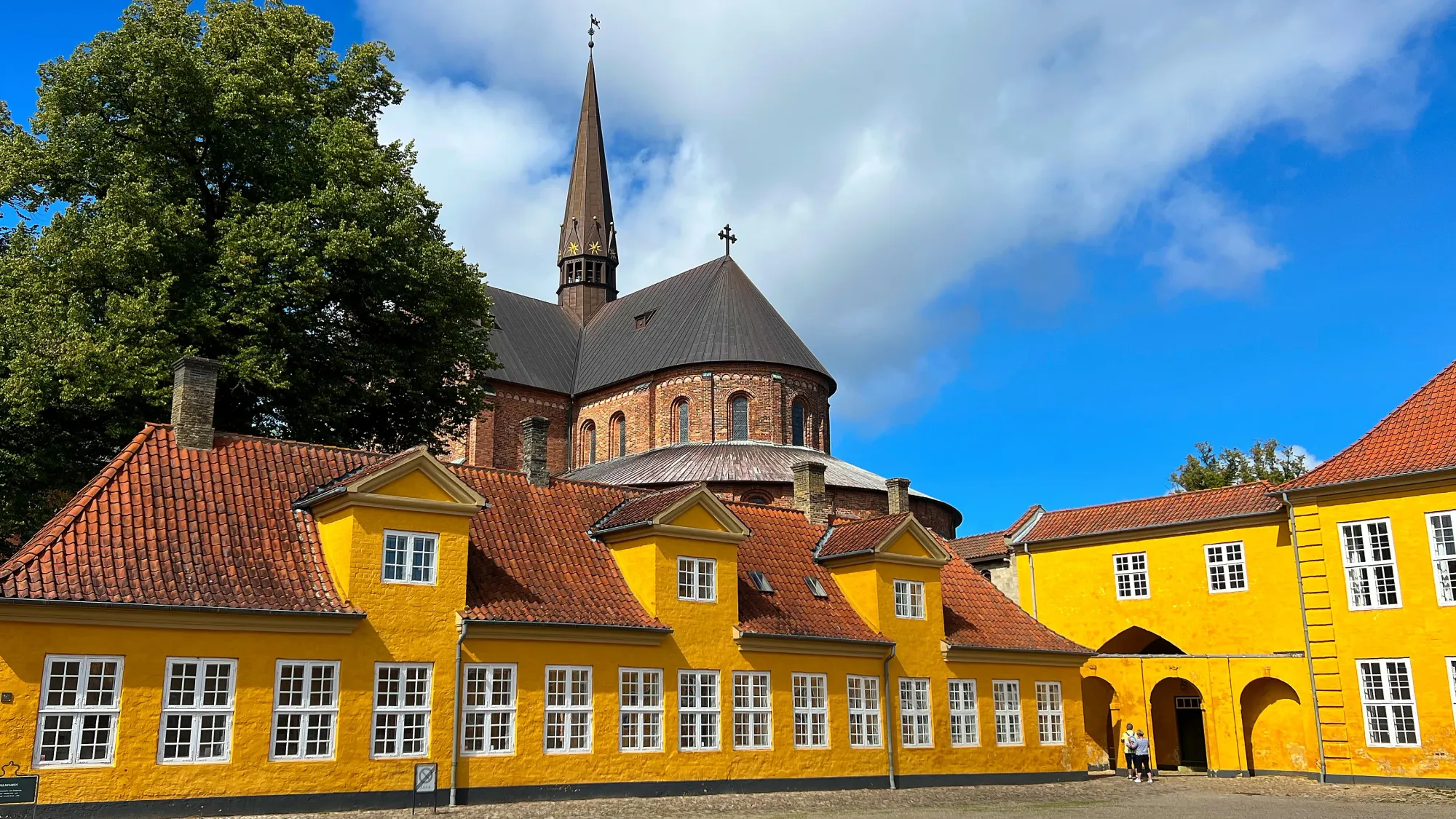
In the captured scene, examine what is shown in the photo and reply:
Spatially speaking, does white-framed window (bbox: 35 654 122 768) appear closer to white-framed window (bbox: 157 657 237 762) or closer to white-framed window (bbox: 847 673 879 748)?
white-framed window (bbox: 157 657 237 762)

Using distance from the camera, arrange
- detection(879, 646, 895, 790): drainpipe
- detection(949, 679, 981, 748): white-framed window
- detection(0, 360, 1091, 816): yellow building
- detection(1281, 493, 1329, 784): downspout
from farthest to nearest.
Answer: detection(1281, 493, 1329, 784): downspout < detection(949, 679, 981, 748): white-framed window < detection(879, 646, 895, 790): drainpipe < detection(0, 360, 1091, 816): yellow building

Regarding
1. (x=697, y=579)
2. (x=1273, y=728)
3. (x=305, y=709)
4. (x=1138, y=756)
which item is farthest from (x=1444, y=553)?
(x=305, y=709)

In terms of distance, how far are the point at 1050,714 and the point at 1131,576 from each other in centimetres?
764

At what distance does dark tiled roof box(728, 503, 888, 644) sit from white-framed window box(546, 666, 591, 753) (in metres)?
3.91

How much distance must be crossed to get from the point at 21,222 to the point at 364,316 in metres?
8.69

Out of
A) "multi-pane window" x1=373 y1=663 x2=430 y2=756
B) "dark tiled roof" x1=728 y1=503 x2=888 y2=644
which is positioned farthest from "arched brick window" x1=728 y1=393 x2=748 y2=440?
"multi-pane window" x1=373 y1=663 x2=430 y2=756

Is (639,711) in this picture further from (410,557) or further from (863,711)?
(863,711)

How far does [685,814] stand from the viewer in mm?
20406

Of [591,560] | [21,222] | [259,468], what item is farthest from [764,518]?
[21,222]

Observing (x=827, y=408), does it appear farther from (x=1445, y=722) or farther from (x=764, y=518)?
(x=1445, y=722)

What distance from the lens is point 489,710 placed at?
2105 centimetres

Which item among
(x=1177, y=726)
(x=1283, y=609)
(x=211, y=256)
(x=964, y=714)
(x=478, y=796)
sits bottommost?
(x=478, y=796)

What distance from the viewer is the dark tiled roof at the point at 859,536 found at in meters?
27.8

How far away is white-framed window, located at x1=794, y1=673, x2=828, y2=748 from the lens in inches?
999
